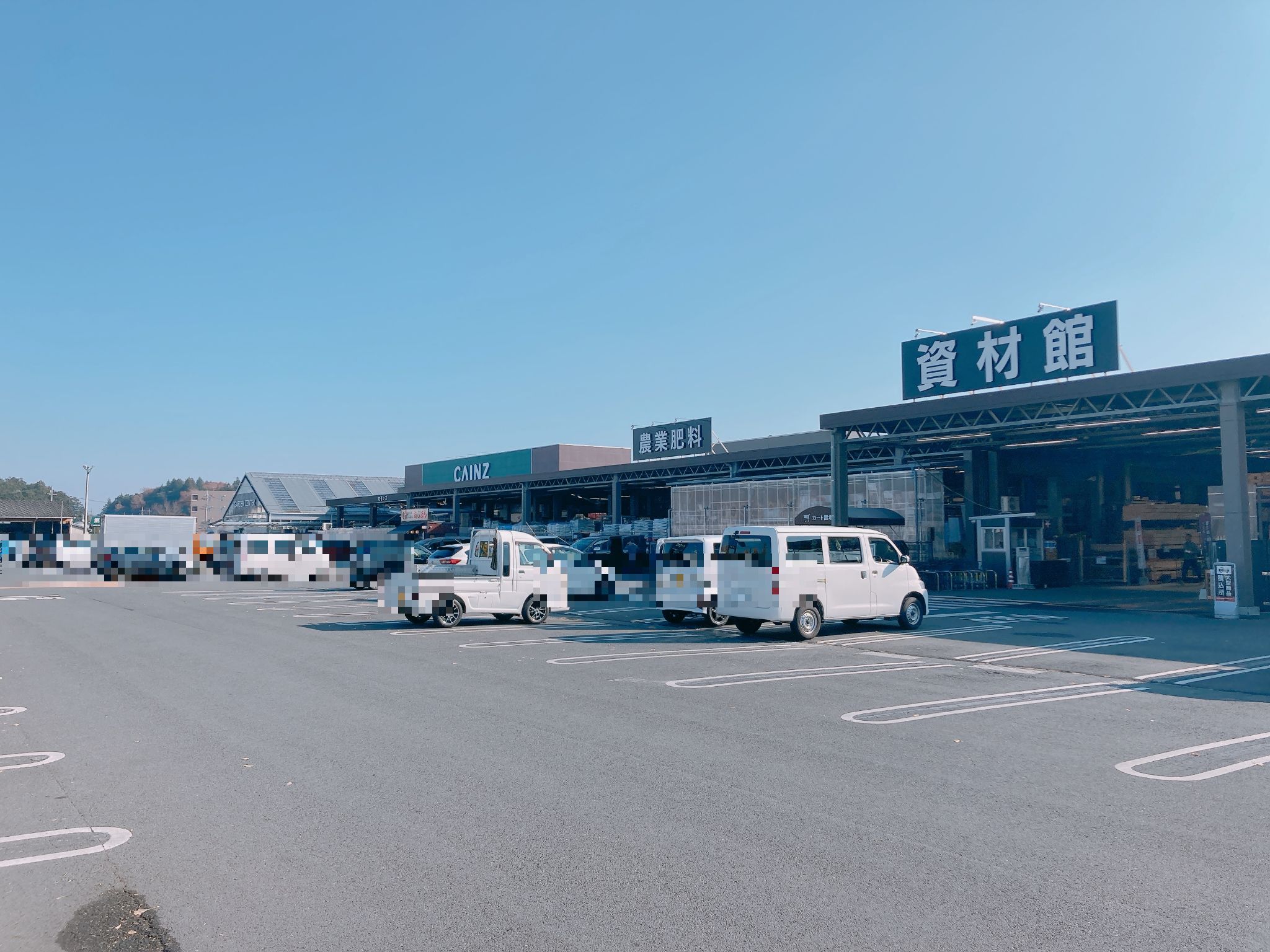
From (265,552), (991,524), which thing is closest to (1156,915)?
(991,524)

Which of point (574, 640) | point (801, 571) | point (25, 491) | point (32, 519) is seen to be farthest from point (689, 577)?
point (25, 491)

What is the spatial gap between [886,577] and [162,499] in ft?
648

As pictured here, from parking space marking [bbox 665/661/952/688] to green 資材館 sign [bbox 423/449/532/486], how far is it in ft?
149

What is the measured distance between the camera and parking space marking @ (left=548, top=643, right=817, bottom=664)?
1391 cm

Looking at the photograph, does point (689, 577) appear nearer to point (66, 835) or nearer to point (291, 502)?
point (66, 835)

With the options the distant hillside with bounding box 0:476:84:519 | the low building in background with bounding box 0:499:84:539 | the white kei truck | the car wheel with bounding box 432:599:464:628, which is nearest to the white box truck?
the white kei truck

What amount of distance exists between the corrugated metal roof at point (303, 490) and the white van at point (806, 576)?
215 ft

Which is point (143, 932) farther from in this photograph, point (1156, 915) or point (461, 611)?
point (461, 611)

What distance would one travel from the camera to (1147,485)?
1587 inches

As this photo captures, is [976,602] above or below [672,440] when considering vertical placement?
below

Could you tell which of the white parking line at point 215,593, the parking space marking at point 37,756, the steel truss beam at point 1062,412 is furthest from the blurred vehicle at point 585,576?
the parking space marking at point 37,756

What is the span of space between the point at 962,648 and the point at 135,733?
39.7 feet

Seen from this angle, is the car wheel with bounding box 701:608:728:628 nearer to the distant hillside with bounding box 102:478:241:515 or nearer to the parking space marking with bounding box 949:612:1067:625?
the parking space marking with bounding box 949:612:1067:625

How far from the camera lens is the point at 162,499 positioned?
7456 inches
